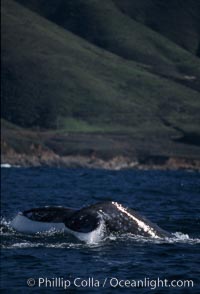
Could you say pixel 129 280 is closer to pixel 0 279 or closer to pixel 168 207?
pixel 0 279

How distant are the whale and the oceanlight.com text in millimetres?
6256

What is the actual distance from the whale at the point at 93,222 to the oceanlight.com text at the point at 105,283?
20.5 feet

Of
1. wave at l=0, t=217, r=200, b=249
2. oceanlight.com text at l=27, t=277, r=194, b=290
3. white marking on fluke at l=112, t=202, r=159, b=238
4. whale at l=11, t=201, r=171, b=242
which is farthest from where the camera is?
white marking on fluke at l=112, t=202, r=159, b=238

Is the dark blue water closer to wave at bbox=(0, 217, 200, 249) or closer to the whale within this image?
wave at bbox=(0, 217, 200, 249)

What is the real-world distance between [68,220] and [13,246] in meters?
2.59

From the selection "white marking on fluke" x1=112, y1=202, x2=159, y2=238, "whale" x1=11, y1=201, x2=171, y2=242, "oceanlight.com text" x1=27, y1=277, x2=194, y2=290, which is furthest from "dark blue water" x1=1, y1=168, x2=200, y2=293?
"white marking on fluke" x1=112, y1=202, x2=159, y2=238

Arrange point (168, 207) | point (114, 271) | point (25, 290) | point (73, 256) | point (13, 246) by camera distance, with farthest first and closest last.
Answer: point (168, 207), point (13, 246), point (73, 256), point (114, 271), point (25, 290)

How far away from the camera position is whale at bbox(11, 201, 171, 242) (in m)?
32.8

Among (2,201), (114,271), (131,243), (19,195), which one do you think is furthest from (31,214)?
(19,195)

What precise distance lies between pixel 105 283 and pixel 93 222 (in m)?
6.97

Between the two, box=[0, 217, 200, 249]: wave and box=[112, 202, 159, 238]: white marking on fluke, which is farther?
box=[112, 202, 159, 238]: white marking on fluke

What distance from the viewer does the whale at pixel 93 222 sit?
32750mm

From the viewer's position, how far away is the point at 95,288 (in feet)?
82.3

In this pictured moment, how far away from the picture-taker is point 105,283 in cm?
2578
